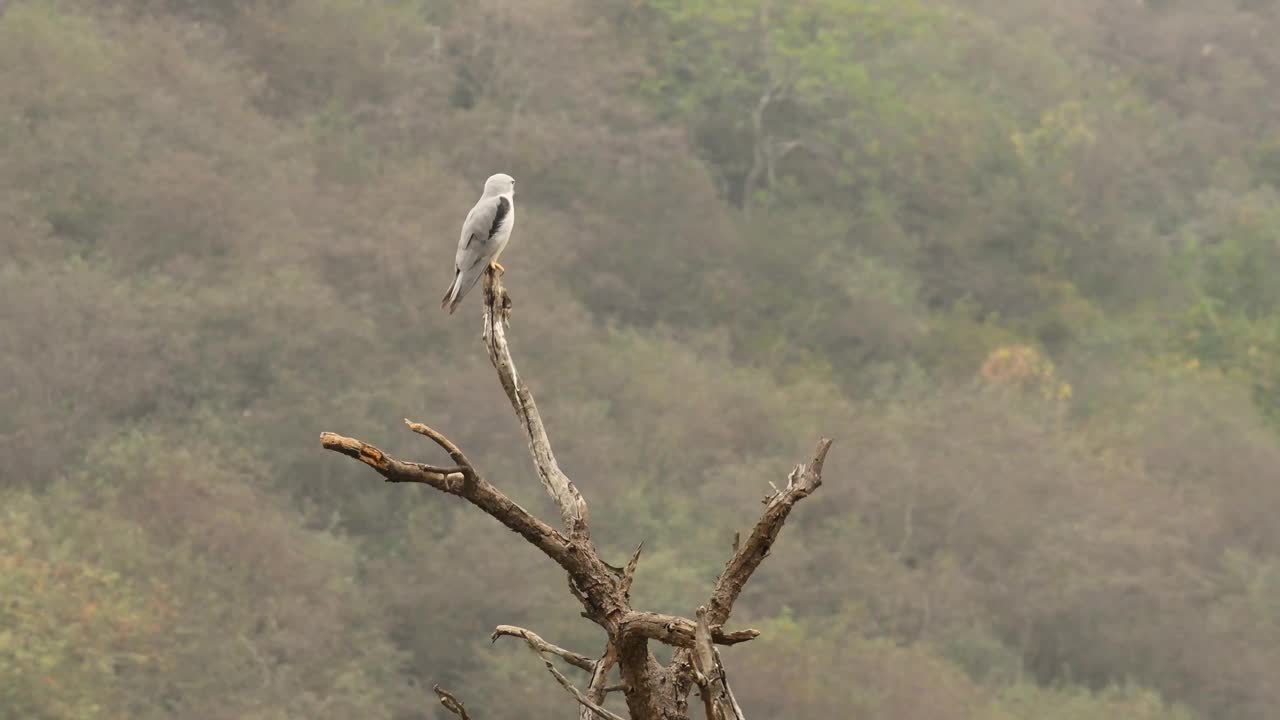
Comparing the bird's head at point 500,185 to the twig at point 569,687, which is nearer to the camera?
the twig at point 569,687

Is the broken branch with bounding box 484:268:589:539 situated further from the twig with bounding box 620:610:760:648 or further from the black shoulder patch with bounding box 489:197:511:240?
the black shoulder patch with bounding box 489:197:511:240

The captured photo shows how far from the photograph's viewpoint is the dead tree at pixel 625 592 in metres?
4.75

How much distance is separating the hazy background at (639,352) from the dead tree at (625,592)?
2135cm

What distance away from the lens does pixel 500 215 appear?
32.4 ft

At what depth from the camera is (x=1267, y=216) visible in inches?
2030

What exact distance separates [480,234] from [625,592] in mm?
4630

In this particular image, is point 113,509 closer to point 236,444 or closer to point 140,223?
point 236,444

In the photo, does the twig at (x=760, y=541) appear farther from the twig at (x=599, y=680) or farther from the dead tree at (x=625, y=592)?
the twig at (x=599, y=680)

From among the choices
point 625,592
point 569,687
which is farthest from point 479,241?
point 569,687

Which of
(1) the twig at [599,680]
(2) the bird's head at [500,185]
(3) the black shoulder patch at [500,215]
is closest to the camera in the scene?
(1) the twig at [599,680]

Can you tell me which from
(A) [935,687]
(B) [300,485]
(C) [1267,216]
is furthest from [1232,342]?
(B) [300,485]

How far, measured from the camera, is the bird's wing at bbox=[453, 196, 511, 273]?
958 cm

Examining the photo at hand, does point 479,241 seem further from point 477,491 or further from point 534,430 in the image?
point 477,491

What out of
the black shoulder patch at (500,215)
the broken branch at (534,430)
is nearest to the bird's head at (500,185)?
the black shoulder patch at (500,215)
